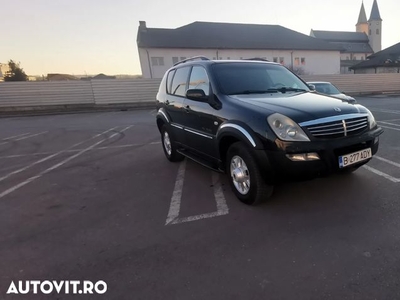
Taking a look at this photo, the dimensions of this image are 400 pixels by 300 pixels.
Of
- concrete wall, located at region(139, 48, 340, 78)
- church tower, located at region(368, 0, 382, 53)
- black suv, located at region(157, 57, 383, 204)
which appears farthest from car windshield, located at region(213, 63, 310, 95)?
church tower, located at region(368, 0, 382, 53)

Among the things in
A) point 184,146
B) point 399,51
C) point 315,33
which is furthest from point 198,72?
point 315,33

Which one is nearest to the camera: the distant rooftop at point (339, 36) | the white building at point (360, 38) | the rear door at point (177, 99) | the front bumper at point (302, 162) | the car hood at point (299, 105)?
the front bumper at point (302, 162)

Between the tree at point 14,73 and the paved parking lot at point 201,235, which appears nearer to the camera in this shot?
the paved parking lot at point 201,235

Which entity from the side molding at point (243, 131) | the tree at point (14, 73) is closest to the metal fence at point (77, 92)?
the side molding at point (243, 131)

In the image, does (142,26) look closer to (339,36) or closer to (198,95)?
(198,95)

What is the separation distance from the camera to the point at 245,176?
333 cm

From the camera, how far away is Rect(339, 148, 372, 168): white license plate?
3002mm

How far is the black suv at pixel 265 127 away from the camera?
288 cm

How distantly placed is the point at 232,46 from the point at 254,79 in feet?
138

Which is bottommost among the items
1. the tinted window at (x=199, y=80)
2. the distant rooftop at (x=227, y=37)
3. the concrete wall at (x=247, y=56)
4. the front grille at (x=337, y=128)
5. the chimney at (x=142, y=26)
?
the front grille at (x=337, y=128)

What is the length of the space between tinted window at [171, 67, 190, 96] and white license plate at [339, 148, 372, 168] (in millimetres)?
2716

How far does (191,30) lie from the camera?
45.5m

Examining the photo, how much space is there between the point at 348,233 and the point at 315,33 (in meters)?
85.6

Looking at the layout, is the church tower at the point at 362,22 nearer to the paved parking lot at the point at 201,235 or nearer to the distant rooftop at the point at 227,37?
the distant rooftop at the point at 227,37
